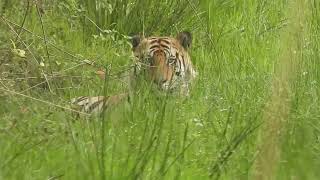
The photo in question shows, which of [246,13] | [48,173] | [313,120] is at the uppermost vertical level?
[246,13]

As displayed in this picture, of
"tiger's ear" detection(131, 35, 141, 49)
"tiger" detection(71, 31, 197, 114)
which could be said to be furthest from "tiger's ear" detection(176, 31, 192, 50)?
"tiger's ear" detection(131, 35, 141, 49)

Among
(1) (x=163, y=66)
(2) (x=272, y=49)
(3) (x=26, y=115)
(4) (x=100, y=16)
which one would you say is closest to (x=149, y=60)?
(1) (x=163, y=66)

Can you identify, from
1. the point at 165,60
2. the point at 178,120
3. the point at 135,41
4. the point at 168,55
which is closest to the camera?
the point at 178,120

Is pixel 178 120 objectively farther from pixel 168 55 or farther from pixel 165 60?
pixel 168 55

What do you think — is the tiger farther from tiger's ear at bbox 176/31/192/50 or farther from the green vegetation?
the green vegetation

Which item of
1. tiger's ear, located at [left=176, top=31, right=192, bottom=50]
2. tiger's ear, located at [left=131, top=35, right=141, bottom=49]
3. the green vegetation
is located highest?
tiger's ear, located at [left=176, top=31, right=192, bottom=50]

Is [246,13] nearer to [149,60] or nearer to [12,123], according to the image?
[149,60]

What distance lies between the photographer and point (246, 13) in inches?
345

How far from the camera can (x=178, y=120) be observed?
4469 mm

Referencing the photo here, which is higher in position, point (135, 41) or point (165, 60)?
point (135, 41)

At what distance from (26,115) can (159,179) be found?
1117 millimetres

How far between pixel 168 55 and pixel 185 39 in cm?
31

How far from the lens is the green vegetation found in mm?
3322

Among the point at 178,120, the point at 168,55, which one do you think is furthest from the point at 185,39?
the point at 178,120
